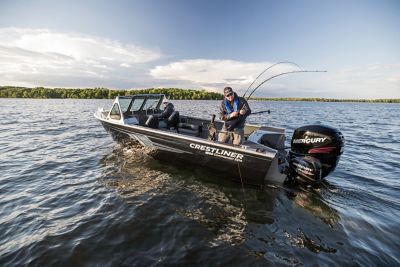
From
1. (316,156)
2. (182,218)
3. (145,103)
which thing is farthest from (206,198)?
(145,103)

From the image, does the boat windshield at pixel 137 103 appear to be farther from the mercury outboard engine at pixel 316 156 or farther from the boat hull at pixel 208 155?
the mercury outboard engine at pixel 316 156

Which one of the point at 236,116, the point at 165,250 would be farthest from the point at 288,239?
the point at 236,116

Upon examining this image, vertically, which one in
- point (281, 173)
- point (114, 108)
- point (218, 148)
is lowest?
point (281, 173)

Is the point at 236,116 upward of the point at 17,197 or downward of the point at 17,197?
upward

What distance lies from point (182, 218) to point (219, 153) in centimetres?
196

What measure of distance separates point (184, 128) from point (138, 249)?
641 cm

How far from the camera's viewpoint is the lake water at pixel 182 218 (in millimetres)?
3986

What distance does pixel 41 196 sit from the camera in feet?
20.1

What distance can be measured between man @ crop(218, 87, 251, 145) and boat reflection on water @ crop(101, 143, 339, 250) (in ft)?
3.77

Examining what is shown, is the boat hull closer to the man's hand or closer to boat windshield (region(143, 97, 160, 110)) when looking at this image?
the man's hand

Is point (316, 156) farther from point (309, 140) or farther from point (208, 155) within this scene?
point (208, 155)

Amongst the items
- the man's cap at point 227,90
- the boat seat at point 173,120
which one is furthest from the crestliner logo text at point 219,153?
the boat seat at point 173,120

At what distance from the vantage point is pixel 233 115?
22.6ft

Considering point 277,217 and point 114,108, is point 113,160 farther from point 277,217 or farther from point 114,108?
point 277,217
